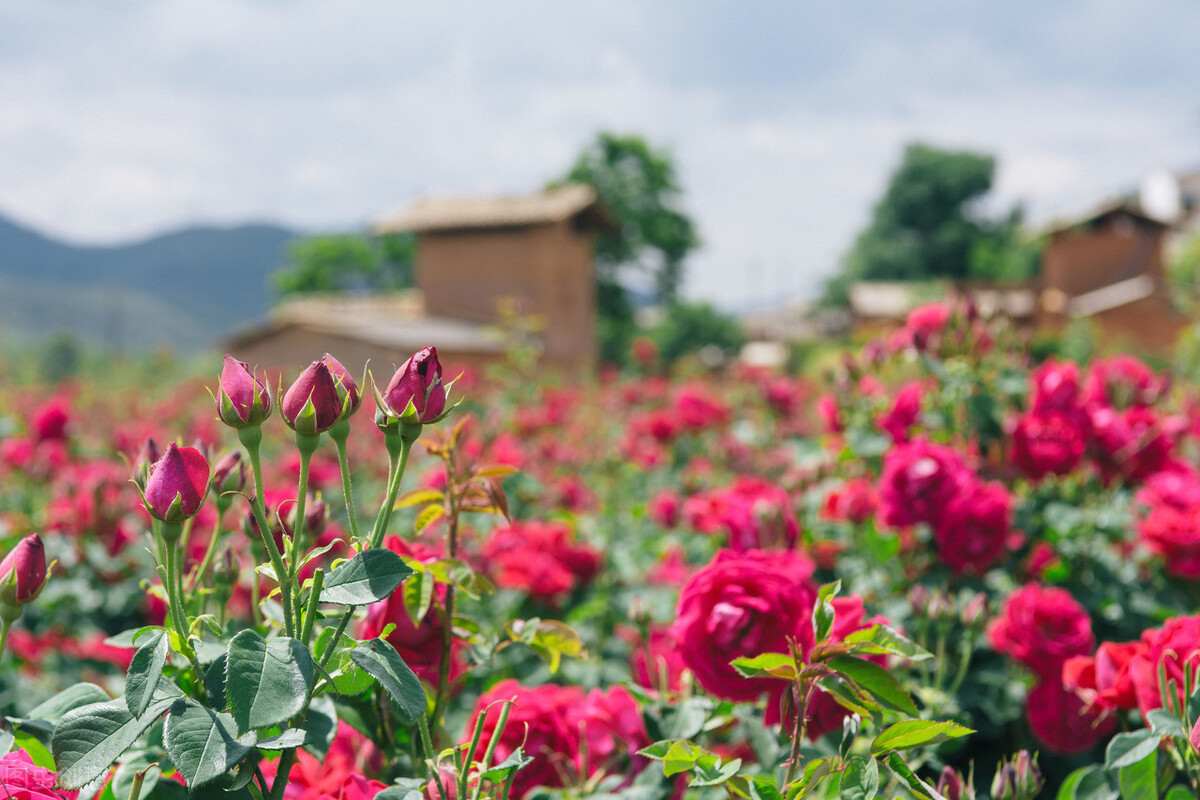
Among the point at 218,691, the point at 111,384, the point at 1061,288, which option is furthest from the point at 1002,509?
the point at 1061,288

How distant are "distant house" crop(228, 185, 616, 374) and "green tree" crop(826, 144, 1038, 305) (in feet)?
85.2

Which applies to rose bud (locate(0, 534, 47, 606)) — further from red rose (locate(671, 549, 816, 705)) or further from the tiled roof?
the tiled roof

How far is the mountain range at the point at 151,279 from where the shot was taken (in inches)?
4616

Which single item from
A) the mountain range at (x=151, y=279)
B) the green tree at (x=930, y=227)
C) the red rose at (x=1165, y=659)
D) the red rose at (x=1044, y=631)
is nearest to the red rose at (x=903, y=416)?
the red rose at (x=1044, y=631)

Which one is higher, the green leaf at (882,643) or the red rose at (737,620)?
the green leaf at (882,643)

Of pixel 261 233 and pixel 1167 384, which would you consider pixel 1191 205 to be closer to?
pixel 1167 384

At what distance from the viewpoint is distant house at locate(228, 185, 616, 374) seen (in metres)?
15.7

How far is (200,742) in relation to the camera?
45 cm

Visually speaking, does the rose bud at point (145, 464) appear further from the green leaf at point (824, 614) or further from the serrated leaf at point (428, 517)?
the green leaf at point (824, 614)

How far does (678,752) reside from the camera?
562mm

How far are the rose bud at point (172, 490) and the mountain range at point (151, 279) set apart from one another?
119 m

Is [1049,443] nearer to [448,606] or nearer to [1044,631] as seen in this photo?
[1044,631]

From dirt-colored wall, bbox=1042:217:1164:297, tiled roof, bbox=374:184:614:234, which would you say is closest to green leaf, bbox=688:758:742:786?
tiled roof, bbox=374:184:614:234

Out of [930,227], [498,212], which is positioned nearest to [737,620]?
[498,212]
